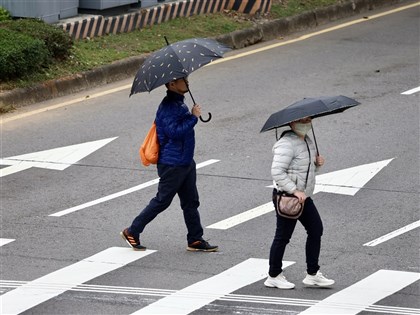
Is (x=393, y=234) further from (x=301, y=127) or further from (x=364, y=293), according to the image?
(x=301, y=127)

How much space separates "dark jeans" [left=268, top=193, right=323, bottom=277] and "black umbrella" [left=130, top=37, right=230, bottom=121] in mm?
1551

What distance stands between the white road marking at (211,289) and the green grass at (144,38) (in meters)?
7.07

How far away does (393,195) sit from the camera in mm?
12609

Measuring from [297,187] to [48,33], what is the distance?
8525mm

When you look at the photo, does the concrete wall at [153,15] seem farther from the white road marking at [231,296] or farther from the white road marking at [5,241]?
the white road marking at [231,296]

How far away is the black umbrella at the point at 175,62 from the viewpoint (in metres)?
10.5

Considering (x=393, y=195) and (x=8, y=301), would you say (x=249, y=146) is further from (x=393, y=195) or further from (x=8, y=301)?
(x=8, y=301)

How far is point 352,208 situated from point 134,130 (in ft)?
13.1

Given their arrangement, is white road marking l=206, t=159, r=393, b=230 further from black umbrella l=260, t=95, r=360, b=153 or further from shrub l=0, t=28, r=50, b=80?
shrub l=0, t=28, r=50, b=80

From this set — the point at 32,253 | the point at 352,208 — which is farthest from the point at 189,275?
the point at 352,208

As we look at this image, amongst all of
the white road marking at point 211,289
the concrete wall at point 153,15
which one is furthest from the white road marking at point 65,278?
the concrete wall at point 153,15

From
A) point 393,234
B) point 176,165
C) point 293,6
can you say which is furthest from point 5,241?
point 293,6

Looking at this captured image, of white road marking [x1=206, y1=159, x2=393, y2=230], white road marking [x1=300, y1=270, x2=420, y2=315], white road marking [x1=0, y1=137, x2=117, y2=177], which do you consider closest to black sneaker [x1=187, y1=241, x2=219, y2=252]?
white road marking [x1=206, y1=159, x2=393, y2=230]

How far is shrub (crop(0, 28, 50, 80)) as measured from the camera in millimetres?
16587
